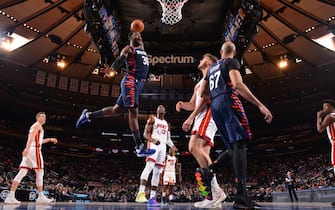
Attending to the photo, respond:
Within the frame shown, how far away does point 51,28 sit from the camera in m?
13.0

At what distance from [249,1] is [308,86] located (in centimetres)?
1718

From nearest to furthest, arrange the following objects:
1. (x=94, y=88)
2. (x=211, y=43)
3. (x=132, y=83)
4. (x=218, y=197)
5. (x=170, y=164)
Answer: (x=218, y=197)
(x=132, y=83)
(x=211, y=43)
(x=170, y=164)
(x=94, y=88)

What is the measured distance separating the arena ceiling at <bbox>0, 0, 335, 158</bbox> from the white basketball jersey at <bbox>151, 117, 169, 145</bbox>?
8.65ft

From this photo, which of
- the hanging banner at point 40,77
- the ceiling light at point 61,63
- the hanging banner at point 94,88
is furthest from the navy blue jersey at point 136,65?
the hanging banner at point 94,88

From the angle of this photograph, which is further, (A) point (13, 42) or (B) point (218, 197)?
(A) point (13, 42)

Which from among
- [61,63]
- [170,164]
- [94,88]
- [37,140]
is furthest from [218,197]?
[94,88]

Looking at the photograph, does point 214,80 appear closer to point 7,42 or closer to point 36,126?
point 36,126

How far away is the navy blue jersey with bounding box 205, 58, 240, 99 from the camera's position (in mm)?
3412

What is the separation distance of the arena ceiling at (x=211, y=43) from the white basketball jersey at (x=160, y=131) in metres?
2.64

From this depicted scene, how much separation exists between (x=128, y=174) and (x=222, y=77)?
27.9 metres

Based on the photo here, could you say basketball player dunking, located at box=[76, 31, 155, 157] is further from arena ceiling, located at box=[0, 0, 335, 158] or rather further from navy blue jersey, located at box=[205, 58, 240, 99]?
arena ceiling, located at box=[0, 0, 335, 158]

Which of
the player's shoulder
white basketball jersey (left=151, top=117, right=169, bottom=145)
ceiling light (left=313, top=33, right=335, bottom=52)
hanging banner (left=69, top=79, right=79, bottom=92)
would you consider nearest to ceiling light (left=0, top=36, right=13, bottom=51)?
hanging banner (left=69, top=79, right=79, bottom=92)

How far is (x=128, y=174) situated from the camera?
1179 inches

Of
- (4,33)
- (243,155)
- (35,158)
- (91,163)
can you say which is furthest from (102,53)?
(91,163)
